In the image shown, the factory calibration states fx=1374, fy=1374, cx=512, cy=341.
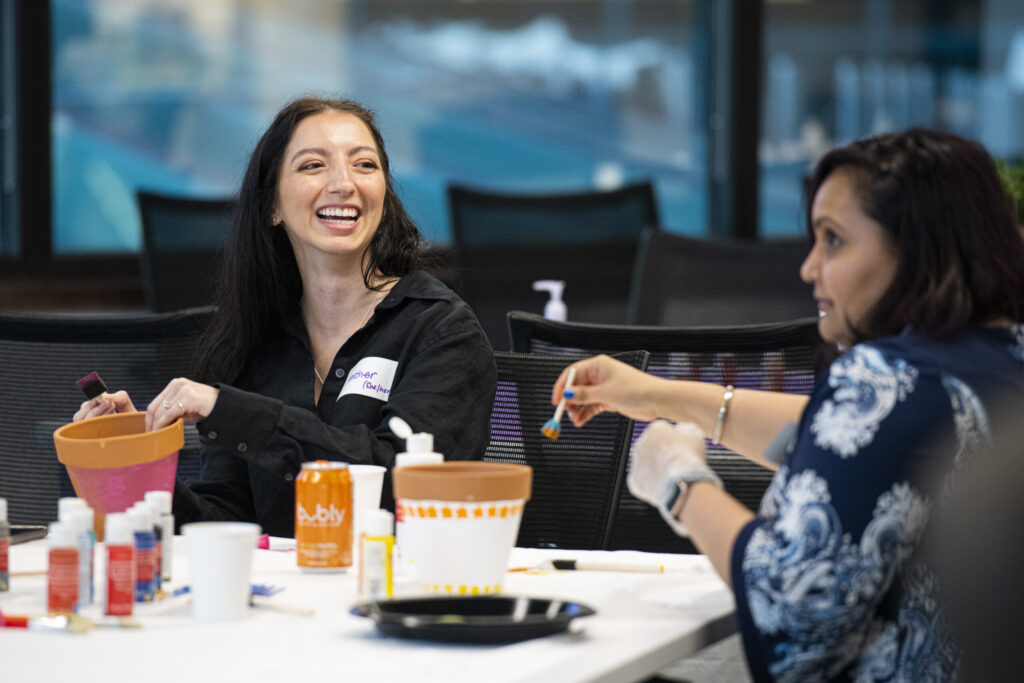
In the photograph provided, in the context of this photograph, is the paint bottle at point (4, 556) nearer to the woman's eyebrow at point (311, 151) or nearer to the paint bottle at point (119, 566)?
the paint bottle at point (119, 566)

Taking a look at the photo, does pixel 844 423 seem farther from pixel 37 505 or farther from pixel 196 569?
pixel 37 505

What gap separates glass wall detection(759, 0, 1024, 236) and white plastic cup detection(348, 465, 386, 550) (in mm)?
4453

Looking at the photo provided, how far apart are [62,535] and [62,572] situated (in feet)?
0.13

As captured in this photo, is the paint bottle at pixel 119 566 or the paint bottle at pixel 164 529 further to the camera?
the paint bottle at pixel 164 529

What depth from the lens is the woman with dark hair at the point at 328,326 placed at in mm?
2031

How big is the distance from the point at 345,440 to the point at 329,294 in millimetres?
424

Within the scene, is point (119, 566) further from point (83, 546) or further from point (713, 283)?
point (713, 283)

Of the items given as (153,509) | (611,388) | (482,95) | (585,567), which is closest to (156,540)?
(153,509)

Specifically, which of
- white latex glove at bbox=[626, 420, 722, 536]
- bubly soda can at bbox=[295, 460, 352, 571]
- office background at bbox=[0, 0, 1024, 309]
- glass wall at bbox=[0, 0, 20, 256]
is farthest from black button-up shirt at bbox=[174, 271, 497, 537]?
glass wall at bbox=[0, 0, 20, 256]

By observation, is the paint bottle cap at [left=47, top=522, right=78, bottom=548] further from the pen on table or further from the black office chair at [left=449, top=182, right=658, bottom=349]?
the black office chair at [left=449, top=182, right=658, bottom=349]

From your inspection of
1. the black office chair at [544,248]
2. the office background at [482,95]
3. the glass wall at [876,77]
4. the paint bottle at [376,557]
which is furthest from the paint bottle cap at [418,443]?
the glass wall at [876,77]

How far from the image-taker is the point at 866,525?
121 cm

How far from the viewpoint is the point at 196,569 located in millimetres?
1318

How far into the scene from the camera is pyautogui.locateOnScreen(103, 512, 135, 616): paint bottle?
1317mm
